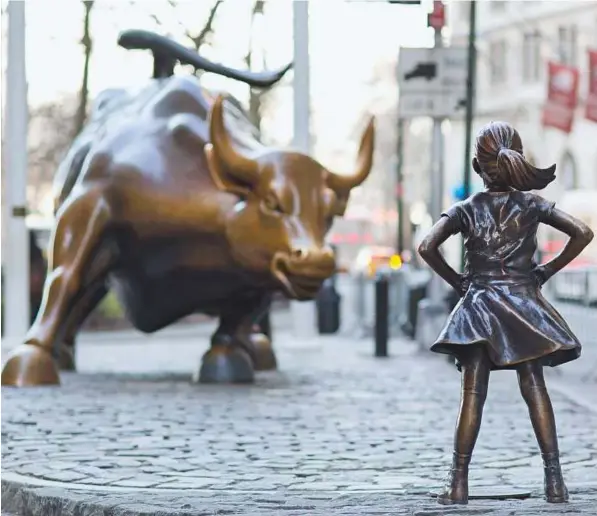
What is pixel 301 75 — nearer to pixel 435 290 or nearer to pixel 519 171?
pixel 435 290

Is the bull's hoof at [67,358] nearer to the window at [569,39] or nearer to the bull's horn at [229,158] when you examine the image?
the bull's horn at [229,158]

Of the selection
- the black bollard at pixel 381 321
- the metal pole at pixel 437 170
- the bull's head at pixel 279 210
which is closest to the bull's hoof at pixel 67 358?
the bull's head at pixel 279 210

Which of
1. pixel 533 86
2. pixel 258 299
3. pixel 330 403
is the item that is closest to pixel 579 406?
pixel 330 403

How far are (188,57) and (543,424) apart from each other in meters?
9.30

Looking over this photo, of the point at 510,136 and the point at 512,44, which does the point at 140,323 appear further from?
the point at 512,44

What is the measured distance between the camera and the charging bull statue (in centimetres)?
1277

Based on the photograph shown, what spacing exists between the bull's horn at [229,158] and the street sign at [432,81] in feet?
22.6

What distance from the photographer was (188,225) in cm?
1318

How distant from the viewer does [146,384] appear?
14141mm

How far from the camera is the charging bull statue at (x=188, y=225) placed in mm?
12773

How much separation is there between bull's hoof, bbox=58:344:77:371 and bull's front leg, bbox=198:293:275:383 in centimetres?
193

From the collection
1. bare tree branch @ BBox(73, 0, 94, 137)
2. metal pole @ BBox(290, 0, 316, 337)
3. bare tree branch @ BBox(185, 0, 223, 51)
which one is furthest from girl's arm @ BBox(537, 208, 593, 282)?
bare tree branch @ BBox(73, 0, 94, 137)

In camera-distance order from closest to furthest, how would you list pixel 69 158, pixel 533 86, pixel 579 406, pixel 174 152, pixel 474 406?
pixel 474 406 < pixel 579 406 < pixel 174 152 < pixel 69 158 < pixel 533 86

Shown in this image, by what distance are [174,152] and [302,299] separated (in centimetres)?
193
